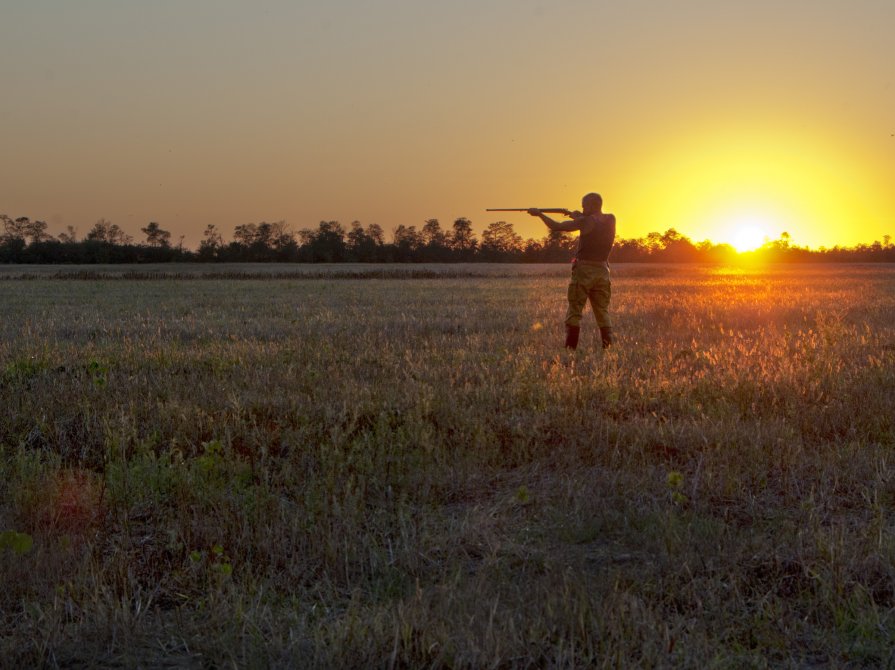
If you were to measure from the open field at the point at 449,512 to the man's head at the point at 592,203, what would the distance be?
7.47 ft

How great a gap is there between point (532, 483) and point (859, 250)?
9756cm

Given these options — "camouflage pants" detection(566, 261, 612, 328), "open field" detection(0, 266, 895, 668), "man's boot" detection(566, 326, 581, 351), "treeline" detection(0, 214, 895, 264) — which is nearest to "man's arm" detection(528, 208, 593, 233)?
"camouflage pants" detection(566, 261, 612, 328)

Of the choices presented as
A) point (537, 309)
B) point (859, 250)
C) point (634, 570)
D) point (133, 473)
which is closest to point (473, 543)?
point (634, 570)

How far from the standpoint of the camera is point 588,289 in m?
10.6

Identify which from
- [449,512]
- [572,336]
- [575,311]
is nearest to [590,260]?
[575,311]

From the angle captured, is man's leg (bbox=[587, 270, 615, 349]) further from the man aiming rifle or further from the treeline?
the treeline

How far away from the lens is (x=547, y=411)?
20.9 ft

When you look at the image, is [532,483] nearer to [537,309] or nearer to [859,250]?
[537,309]

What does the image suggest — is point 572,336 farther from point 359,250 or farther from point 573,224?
point 359,250

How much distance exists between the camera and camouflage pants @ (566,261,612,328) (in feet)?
34.5

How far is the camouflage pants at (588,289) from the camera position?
10.5m

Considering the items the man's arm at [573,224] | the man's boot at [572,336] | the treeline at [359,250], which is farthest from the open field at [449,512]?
the treeline at [359,250]

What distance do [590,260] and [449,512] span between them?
6.65m

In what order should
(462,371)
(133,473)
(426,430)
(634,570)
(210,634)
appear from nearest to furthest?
(210,634) → (634,570) → (133,473) → (426,430) → (462,371)
